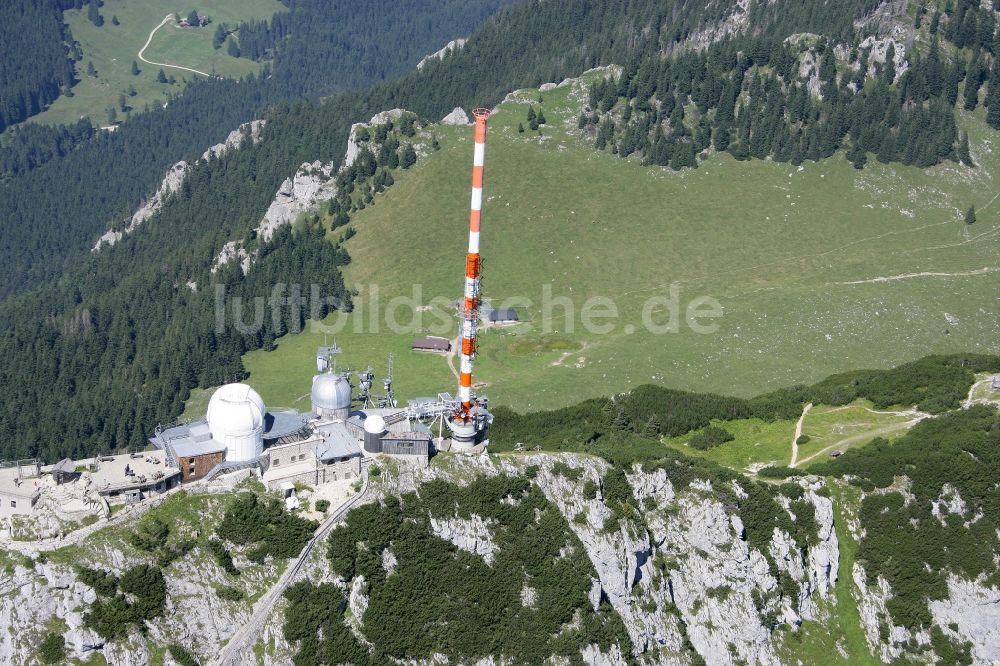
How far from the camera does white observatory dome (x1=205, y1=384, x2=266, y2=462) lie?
319 ft

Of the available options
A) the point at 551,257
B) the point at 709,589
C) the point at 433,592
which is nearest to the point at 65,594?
the point at 433,592

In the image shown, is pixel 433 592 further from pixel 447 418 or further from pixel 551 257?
pixel 551 257

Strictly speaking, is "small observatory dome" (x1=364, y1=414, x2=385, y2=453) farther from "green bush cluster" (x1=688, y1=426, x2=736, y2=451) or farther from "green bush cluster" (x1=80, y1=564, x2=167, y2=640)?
"green bush cluster" (x1=688, y1=426, x2=736, y2=451)

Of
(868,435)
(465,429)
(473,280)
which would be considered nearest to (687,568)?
(465,429)

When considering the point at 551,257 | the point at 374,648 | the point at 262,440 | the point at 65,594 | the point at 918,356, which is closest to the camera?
the point at 65,594

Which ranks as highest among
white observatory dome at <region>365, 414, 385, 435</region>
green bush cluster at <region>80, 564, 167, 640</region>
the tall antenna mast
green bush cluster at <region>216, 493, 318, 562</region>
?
the tall antenna mast

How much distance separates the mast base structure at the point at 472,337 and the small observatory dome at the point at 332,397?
35.8ft

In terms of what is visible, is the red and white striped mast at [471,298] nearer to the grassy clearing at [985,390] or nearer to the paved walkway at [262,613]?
the paved walkway at [262,613]

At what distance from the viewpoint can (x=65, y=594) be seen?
84.8 meters

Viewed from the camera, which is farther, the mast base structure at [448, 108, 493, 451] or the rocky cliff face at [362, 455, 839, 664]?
the mast base structure at [448, 108, 493, 451]

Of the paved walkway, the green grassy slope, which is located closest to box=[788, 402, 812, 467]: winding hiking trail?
the green grassy slope

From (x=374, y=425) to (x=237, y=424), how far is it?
41.3 ft

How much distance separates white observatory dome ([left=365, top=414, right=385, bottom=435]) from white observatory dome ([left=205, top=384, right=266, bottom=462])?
32.3 feet

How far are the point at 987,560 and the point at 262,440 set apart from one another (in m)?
72.7
